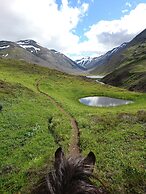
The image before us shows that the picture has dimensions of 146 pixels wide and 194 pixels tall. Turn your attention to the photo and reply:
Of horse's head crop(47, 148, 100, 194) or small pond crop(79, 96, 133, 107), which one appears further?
small pond crop(79, 96, 133, 107)

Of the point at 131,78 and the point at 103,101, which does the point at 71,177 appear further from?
the point at 131,78

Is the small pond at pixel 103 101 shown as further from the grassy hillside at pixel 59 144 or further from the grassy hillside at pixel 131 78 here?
the grassy hillside at pixel 131 78

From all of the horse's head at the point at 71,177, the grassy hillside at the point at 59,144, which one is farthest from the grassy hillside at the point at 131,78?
the horse's head at the point at 71,177

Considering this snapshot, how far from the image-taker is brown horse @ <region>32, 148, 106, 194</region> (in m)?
4.32

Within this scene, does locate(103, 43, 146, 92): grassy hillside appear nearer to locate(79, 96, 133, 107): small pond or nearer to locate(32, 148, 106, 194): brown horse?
locate(79, 96, 133, 107): small pond

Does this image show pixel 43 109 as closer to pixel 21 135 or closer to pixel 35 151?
pixel 21 135

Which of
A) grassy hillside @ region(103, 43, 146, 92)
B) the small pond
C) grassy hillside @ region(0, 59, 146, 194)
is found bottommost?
grassy hillside @ region(0, 59, 146, 194)

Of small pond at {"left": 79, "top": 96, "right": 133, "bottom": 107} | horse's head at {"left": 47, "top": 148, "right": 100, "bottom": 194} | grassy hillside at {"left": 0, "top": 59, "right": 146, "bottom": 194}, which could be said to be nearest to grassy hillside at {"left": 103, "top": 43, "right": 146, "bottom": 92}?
small pond at {"left": 79, "top": 96, "right": 133, "bottom": 107}

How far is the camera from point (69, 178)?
458cm

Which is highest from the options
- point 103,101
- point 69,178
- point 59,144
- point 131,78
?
point 131,78

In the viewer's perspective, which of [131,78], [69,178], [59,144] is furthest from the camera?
[131,78]

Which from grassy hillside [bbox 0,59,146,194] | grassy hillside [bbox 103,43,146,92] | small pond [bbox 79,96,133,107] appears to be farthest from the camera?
grassy hillside [bbox 103,43,146,92]

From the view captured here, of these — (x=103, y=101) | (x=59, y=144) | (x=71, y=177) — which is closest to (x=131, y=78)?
(x=103, y=101)

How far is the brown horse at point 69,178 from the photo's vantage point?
4324 millimetres
